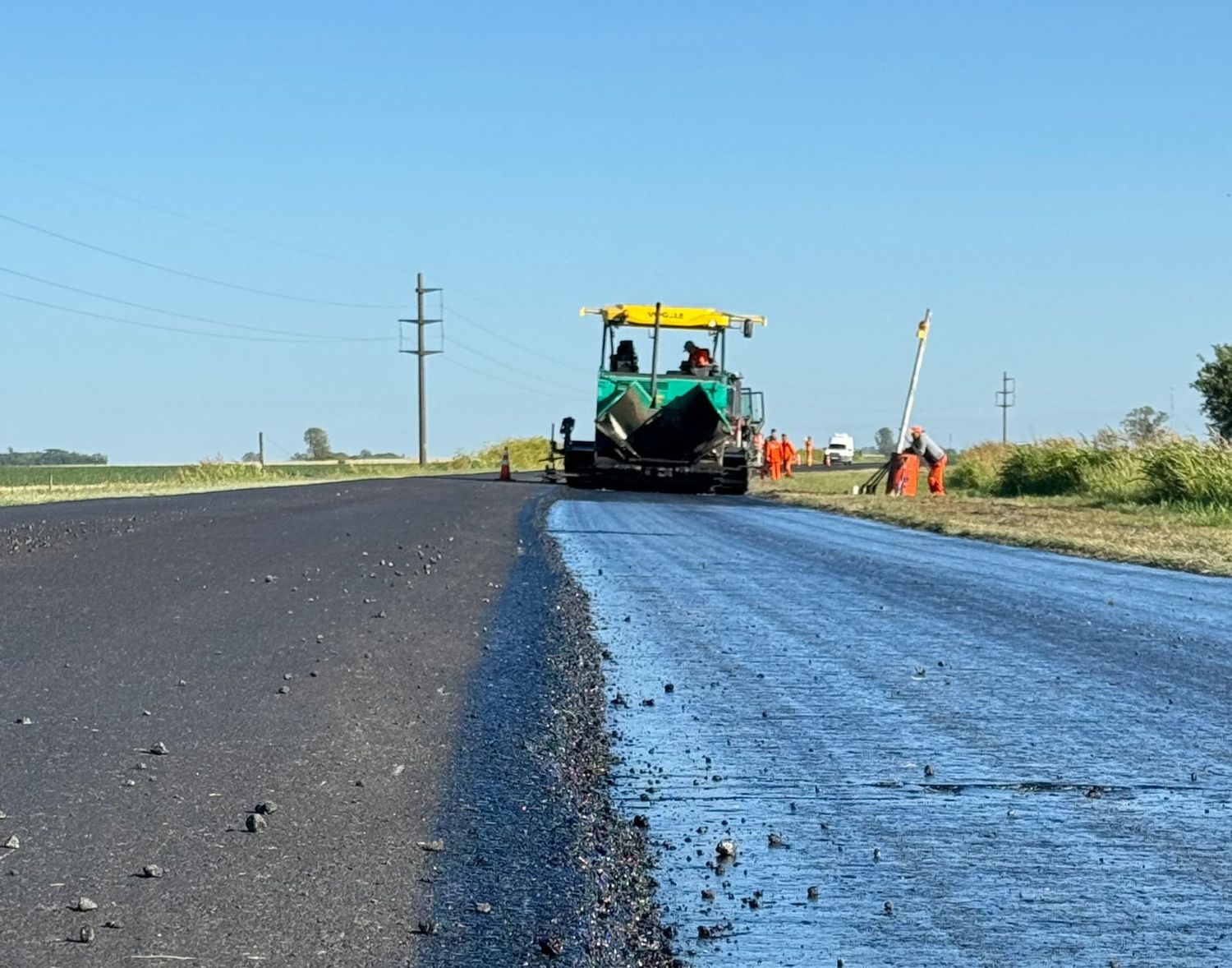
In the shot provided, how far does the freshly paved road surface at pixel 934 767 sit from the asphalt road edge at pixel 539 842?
0.14 m

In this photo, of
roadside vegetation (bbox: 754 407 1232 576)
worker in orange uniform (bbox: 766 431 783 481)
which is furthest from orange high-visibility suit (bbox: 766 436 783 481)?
roadside vegetation (bbox: 754 407 1232 576)

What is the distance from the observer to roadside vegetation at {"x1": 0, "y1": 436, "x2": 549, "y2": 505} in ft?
133

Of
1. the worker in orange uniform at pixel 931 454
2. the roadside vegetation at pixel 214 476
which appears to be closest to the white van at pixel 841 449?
the roadside vegetation at pixel 214 476

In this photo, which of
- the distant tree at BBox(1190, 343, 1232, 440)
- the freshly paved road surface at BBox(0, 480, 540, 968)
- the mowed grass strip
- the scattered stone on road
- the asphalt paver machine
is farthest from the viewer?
the distant tree at BBox(1190, 343, 1232, 440)

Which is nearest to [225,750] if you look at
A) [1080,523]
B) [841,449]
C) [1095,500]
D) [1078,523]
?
[1078,523]

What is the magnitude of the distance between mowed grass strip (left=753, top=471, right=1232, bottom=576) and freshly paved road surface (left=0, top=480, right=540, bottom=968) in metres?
6.64

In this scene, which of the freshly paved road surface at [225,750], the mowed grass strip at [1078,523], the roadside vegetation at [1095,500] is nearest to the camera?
the freshly paved road surface at [225,750]

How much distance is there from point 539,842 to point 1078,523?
19.1m

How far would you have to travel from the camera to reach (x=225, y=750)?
265 inches

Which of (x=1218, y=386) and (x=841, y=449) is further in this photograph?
(x=841, y=449)

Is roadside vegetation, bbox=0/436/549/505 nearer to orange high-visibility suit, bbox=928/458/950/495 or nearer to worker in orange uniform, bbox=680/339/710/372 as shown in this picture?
worker in orange uniform, bbox=680/339/710/372

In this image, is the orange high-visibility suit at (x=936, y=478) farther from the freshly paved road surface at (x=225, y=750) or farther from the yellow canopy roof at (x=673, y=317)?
the freshly paved road surface at (x=225, y=750)

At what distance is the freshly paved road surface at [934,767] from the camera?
461cm

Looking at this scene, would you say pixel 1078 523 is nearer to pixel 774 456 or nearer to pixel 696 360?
pixel 696 360
